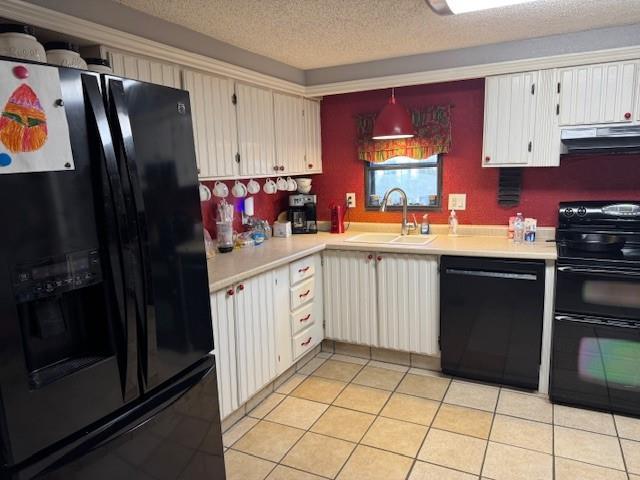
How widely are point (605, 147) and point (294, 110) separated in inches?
84.4

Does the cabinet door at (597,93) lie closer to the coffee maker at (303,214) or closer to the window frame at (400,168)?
the window frame at (400,168)

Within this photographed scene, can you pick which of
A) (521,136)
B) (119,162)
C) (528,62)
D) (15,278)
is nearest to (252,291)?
(119,162)

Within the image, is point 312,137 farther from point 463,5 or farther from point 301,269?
point 463,5

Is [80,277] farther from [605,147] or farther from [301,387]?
[605,147]

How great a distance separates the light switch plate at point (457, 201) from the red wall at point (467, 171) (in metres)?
0.03

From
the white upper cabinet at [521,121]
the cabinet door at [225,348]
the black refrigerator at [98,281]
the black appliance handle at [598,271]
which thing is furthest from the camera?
the white upper cabinet at [521,121]

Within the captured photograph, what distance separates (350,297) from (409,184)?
3.51 feet

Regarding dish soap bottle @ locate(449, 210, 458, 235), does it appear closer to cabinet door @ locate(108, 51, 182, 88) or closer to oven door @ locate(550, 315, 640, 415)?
oven door @ locate(550, 315, 640, 415)

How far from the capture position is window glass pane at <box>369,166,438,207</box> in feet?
11.9

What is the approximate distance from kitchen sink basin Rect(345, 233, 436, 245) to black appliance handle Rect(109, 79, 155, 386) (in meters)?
2.12

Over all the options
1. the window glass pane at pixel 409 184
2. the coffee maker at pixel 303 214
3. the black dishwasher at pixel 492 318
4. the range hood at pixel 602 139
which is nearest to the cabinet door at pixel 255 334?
the coffee maker at pixel 303 214

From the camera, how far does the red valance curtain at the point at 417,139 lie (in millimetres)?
3471

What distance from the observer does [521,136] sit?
2992mm

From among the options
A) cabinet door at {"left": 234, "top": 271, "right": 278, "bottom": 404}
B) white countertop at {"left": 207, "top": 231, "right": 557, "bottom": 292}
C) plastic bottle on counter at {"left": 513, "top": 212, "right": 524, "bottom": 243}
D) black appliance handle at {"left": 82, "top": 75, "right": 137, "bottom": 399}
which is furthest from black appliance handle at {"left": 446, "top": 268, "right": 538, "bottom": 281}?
black appliance handle at {"left": 82, "top": 75, "right": 137, "bottom": 399}
